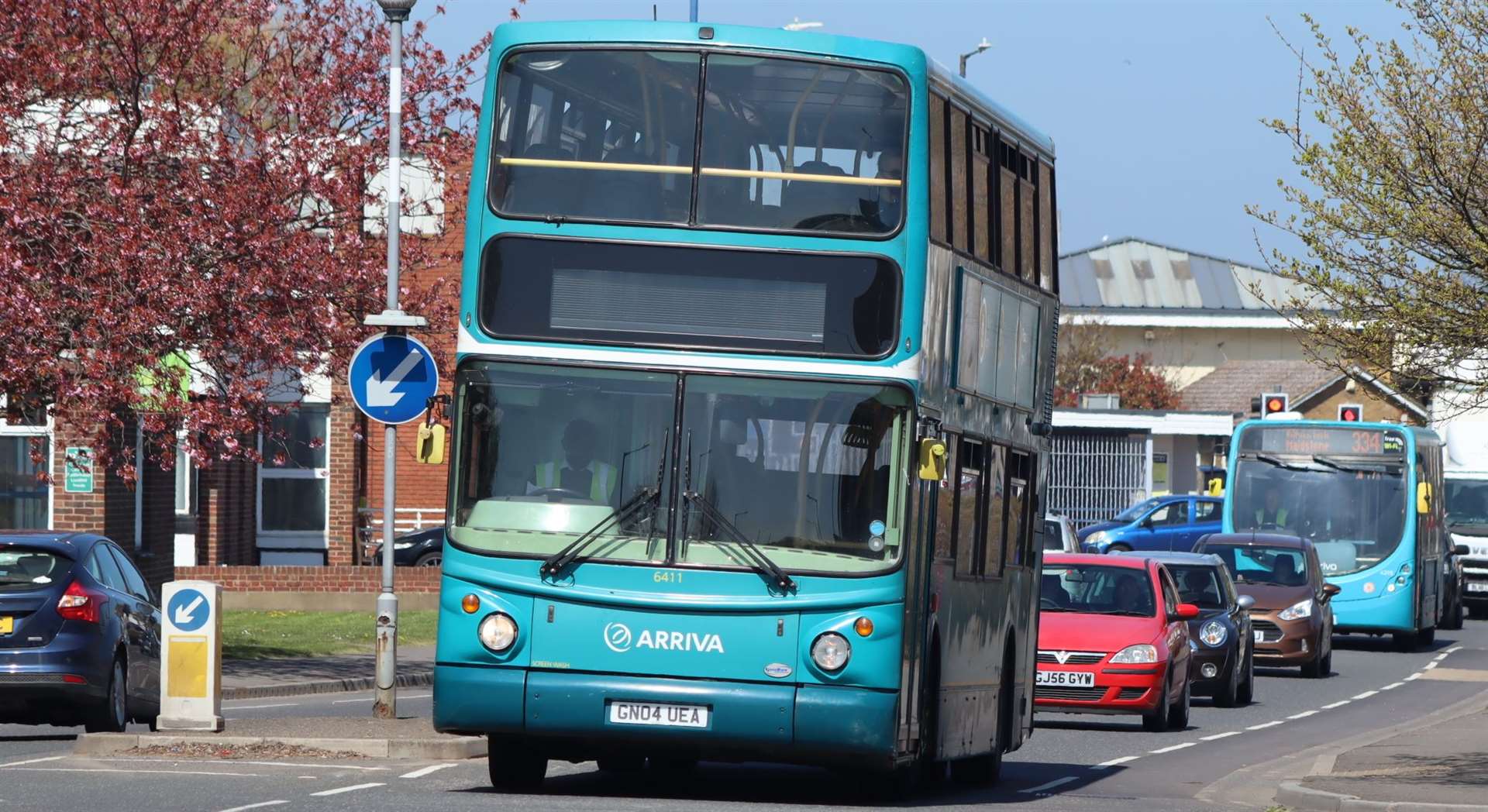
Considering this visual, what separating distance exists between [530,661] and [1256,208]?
6.69m

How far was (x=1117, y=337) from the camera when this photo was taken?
9162 centimetres

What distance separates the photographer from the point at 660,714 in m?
12.9

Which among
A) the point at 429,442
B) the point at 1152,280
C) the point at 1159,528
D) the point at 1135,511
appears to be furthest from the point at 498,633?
the point at 1152,280

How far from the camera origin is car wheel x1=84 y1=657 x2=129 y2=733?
1803 cm

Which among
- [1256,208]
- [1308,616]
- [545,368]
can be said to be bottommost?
[1308,616]

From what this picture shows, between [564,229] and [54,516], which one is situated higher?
[564,229]

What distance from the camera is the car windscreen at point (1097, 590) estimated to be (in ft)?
72.3

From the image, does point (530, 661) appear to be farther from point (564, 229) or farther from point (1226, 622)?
point (1226, 622)

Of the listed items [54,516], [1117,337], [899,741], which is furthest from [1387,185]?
[1117,337]

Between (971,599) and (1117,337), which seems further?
(1117,337)

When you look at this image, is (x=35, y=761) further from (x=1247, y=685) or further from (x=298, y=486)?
(x=298, y=486)

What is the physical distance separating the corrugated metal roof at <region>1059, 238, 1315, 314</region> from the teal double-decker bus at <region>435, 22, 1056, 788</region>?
82816mm

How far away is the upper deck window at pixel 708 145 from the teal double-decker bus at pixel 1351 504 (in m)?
23.8

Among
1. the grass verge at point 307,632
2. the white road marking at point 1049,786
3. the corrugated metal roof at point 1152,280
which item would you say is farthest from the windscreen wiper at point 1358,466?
the corrugated metal roof at point 1152,280
